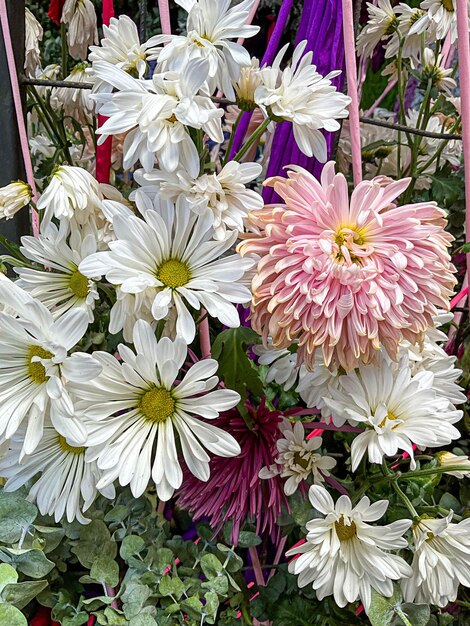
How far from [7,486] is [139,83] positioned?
0.73 ft

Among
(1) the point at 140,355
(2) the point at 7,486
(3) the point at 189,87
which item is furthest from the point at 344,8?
(2) the point at 7,486

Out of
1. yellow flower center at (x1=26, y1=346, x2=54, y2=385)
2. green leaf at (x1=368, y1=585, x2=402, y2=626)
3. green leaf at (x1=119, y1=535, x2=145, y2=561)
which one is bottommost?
green leaf at (x1=368, y1=585, x2=402, y2=626)

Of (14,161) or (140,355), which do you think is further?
(14,161)

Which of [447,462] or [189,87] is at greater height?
[189,87]

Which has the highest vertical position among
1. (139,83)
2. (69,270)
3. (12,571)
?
(139,83)

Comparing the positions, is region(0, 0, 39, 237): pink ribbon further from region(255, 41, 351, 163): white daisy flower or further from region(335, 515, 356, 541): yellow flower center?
region(335, 515, 356, 541): yellow flower center

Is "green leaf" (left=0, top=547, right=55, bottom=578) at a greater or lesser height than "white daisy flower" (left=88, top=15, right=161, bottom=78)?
lesser

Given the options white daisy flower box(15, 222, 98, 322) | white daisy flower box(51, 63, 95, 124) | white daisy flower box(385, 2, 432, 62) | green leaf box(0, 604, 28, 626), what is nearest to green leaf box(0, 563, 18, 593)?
green leaf box(0, 604, 28, 626)

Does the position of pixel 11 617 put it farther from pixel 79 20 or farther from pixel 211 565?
pixel 79 20

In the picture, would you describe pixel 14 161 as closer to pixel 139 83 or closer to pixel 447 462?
pixel 139 83

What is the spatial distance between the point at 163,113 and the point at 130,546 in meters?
0.23

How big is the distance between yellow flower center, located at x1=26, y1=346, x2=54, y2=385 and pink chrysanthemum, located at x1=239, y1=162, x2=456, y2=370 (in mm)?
106

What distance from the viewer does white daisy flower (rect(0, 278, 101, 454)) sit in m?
0.29

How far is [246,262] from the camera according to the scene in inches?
11.9
